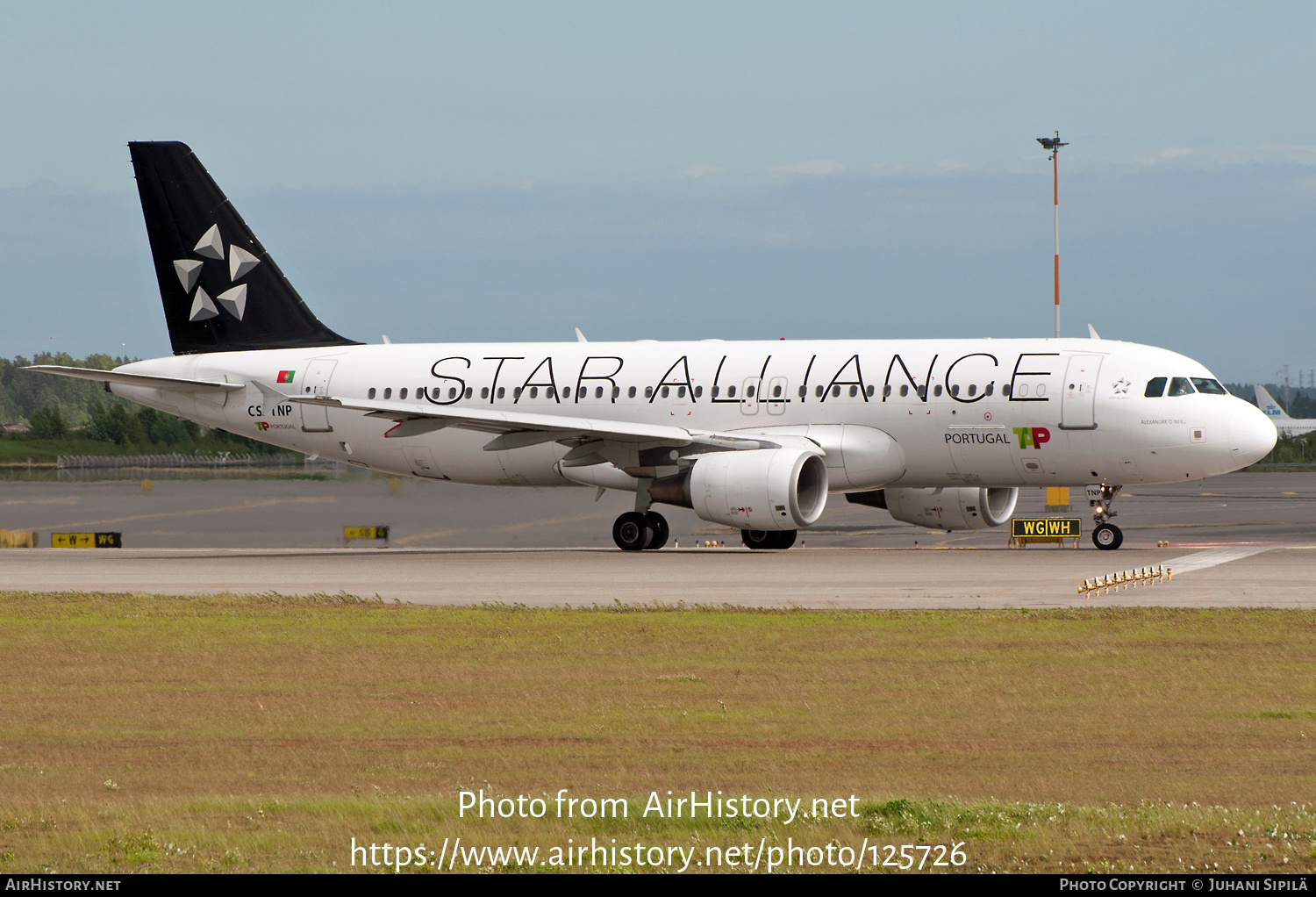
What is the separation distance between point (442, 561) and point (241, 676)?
48.1 ft

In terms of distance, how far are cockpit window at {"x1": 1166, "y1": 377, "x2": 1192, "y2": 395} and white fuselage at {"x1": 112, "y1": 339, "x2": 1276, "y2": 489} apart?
0.13 meters

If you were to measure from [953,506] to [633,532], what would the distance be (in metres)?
6.73

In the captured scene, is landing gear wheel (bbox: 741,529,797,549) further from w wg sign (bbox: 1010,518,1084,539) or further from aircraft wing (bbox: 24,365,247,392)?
aircraft wing (bbox: 24,365,247,392)

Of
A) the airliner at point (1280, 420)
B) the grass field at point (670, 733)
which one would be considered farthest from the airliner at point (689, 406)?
the airliner at point (1280, 420)

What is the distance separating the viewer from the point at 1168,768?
29.9 feet

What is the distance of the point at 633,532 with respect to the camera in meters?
30.2

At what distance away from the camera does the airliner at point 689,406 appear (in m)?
27.5

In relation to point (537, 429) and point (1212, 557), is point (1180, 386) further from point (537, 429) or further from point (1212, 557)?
point (537, 429)

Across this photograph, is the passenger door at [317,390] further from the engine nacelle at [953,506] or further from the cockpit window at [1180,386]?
the cockpit window at [1180,386]

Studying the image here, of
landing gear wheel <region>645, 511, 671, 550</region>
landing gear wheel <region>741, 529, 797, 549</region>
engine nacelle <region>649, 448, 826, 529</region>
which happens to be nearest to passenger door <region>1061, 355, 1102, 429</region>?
engine nacelle <region>649, 448, 826, 529</region>

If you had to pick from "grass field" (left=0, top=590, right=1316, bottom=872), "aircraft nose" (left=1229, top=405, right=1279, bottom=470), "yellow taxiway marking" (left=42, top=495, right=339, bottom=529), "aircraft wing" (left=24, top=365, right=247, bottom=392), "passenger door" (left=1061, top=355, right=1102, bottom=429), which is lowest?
"grass field" (left=0, top=590, right=1316, bottom=872)

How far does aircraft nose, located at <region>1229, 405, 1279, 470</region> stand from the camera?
88.3 ft

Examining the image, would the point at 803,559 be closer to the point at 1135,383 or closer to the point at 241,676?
the point at 1135,383
